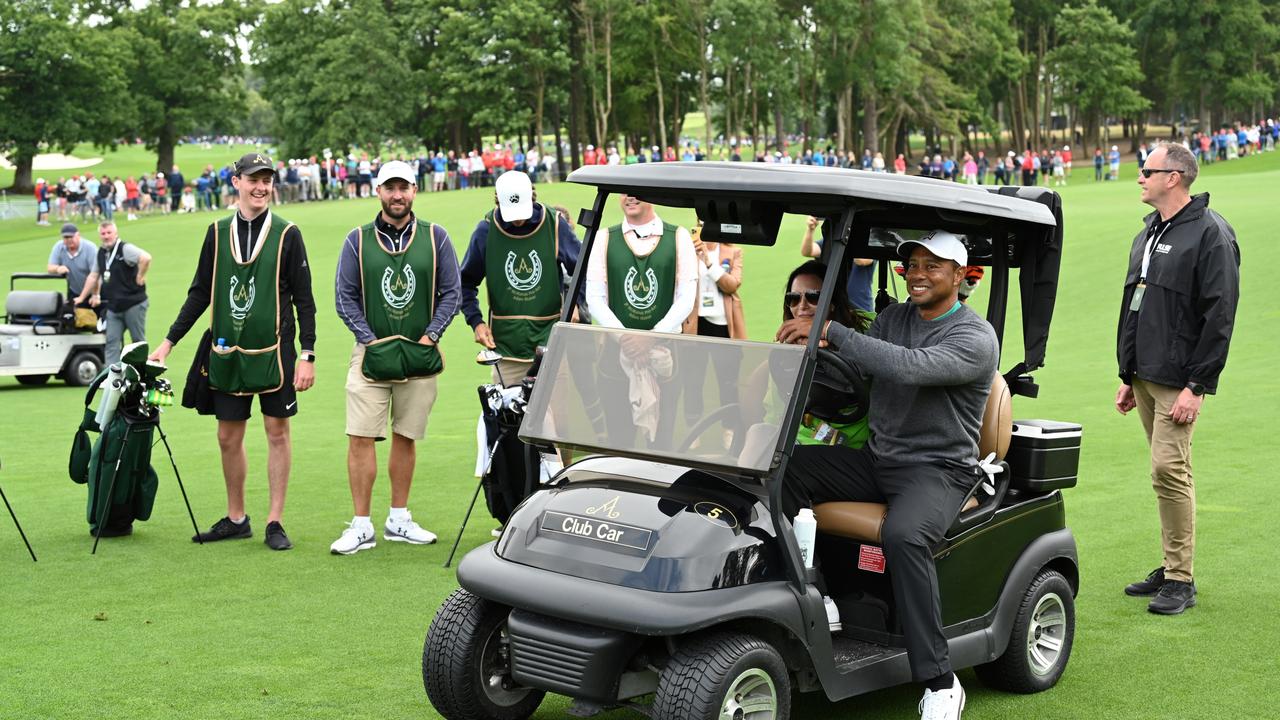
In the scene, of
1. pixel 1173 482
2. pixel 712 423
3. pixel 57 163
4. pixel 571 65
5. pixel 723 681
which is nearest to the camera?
pixel 723 681

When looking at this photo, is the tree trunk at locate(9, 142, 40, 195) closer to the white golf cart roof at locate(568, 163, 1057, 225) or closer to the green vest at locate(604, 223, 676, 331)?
the green vest at locate(604, 223, 676, 331)

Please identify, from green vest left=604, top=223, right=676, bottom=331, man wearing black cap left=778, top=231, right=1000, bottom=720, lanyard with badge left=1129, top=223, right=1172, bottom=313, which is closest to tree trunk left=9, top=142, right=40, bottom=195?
green vest left=604, top=223, right=676, bottom=331

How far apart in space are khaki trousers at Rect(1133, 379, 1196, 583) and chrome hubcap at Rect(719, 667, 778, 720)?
2.89 meters

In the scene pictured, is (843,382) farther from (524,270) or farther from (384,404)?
(384,404)

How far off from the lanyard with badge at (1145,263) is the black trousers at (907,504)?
6.63 feet

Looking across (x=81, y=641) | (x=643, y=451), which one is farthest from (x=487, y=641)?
(x=81, y=641)

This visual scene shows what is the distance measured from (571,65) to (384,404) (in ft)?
210

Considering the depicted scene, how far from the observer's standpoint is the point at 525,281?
785cm

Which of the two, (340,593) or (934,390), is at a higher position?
(934,390)

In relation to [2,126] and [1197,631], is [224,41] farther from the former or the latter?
[1197,631]

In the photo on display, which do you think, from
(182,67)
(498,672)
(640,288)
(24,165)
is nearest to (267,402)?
(640,288)

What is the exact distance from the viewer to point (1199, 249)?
21.3 feet

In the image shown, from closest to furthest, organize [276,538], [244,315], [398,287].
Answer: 1. [398,287]
2. [244,315]
3. [276,538]

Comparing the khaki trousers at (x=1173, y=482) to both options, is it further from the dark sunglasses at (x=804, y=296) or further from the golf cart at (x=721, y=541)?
the dark sunglasses at (x=804, y=296)
